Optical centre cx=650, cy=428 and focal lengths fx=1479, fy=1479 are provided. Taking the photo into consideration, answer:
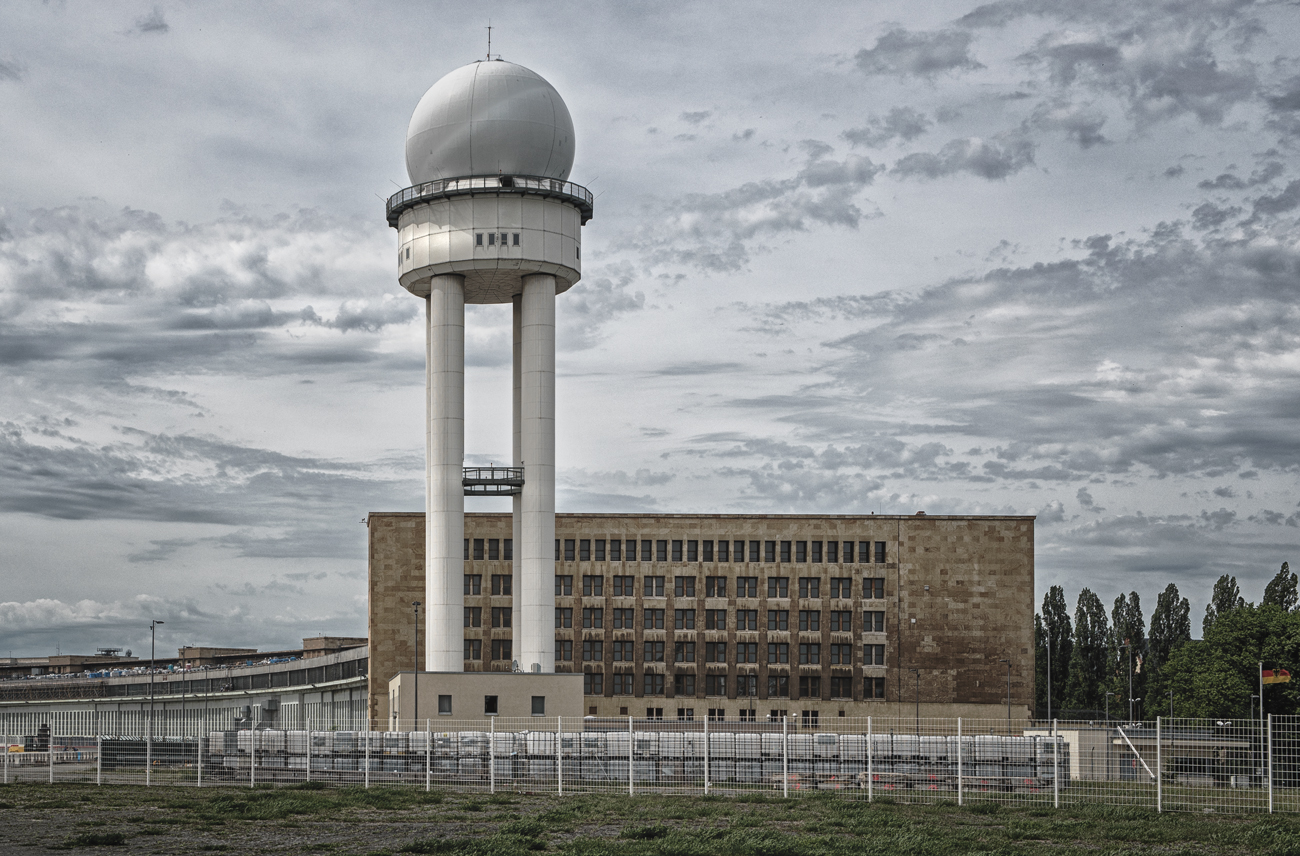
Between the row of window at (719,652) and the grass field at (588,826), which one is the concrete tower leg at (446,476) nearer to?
the row of window at (719,652)

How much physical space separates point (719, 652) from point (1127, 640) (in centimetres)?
4167

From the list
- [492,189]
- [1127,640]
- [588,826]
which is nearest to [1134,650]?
[1127,640]

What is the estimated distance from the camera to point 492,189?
280 feet

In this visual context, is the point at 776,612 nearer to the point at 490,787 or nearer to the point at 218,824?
the point at 490,787

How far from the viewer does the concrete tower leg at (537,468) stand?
8675 cm

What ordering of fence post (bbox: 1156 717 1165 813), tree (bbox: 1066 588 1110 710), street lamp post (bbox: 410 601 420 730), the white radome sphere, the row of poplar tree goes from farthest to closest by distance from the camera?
tree (bbox: 1066 588 1110 710) < the row of poplar tree < the white radome sphere < street lamp post (bbox: 410 601 420 730) < fence post (bbox: 1156 717 1165 813)

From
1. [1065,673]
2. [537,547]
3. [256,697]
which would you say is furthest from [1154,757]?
[256,697]

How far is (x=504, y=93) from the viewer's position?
8575 centimetres

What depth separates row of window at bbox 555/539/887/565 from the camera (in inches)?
4454

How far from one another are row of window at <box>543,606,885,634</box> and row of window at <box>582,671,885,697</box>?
146 inches

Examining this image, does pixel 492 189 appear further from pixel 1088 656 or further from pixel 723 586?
pixel 1088 656

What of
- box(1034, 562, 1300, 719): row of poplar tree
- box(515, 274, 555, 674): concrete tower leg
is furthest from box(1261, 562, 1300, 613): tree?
box(515, 274, 555, 674): concrete tower leg

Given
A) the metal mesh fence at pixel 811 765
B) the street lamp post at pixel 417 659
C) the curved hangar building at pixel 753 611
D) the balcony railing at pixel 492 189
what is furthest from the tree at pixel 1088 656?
the metal mesh fence at pixel 811 765

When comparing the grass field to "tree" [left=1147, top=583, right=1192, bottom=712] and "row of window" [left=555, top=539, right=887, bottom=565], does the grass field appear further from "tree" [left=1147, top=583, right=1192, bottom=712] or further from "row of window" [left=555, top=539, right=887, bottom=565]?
"tree" [left=1147, top=583, right=1192, bottom=712]
